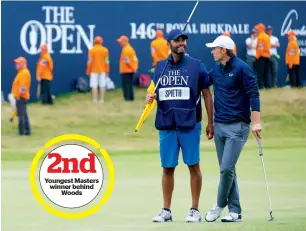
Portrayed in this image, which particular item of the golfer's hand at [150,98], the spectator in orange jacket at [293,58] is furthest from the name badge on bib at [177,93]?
the spectator in orange jacket at [293,58]

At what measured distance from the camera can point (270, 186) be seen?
18.2 meters

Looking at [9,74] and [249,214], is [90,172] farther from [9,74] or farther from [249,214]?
[9,74]

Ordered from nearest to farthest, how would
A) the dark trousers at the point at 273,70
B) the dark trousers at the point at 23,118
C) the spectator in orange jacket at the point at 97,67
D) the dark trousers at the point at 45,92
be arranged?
the dark trousers at the point at 23,118
the dark trousers at the point at 45,92
the spectator in orange jacket at the point at 97,67
the dark trousers at the point at 273,70

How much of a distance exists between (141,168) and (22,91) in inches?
339

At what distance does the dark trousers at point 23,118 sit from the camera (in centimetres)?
2958

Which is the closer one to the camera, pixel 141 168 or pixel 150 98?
pixel 150 98

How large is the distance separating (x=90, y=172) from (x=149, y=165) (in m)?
7.36

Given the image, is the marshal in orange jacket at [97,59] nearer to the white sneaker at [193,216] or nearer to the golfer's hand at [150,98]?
the golfer's hand at [150,98]

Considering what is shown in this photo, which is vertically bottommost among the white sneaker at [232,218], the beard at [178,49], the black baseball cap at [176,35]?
the white sneaker at [232,218]

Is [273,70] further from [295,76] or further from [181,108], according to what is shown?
[181,108]

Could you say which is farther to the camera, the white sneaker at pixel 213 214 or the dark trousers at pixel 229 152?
the white sneaker at pixel 213 214

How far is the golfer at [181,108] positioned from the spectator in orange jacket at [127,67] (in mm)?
20785

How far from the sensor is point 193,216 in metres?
13.9

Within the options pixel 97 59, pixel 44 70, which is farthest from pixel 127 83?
pixel 44 70
